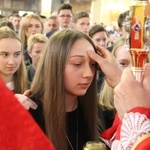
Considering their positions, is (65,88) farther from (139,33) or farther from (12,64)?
(12,64)

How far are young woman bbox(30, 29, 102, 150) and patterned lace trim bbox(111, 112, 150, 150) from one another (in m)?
0.41

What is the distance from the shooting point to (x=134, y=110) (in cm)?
79

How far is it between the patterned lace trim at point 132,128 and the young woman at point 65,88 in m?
0.41

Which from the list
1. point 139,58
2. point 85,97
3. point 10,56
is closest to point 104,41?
point 10,56

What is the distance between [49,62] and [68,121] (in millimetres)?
237

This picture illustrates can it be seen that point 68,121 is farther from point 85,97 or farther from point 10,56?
point 10,56

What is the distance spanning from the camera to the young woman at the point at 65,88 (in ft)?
3.91

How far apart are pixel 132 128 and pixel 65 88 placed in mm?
472

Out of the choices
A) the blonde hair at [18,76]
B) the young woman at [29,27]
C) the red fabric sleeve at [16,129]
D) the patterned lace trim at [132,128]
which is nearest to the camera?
the red fabric sleeve at [16,129]

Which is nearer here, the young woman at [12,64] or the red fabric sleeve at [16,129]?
the red fabric sleeve at [16,129]

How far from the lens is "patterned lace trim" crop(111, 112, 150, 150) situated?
79 centimetres

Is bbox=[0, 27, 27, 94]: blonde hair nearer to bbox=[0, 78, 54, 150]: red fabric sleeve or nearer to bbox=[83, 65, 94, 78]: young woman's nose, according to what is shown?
bbox=[83, 65, 94, 78]: young woman's nose

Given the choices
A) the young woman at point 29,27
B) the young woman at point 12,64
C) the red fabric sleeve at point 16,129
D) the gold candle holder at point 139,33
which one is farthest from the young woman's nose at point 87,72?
the young woman at point 29,27

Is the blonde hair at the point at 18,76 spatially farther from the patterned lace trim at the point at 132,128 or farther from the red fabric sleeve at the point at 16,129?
the red fabric sleeve at the point at 16,129
